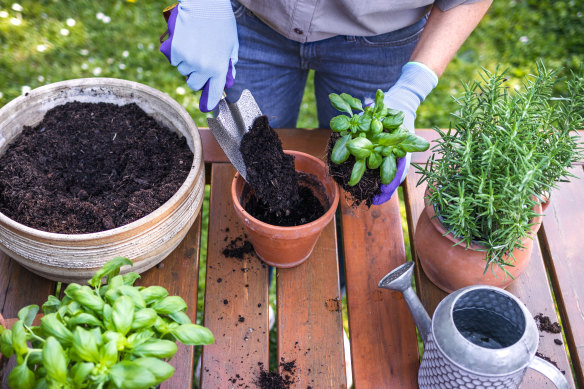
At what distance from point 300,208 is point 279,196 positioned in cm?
12

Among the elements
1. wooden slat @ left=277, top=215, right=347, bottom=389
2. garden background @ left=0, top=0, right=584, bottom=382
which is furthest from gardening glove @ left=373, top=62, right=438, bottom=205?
garden background @ left=0, top=0, right=584, bottom=382

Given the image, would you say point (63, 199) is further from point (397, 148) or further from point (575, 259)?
point (575, 259)

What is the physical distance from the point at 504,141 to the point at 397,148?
22cm

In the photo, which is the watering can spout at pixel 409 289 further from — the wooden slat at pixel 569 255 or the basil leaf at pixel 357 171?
the wooden slat at pixel 569 255

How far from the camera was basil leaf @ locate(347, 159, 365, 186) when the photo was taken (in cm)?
106

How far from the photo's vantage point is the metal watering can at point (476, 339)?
875 mm

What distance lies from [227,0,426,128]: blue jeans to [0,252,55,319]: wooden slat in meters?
0.78

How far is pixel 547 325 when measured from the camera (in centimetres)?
121

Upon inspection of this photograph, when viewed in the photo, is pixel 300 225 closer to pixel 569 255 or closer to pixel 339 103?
pixel 339 103

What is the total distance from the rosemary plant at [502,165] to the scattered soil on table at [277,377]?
50 cm

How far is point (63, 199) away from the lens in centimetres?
118

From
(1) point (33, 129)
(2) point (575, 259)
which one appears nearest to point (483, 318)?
(2) point (575, 259)

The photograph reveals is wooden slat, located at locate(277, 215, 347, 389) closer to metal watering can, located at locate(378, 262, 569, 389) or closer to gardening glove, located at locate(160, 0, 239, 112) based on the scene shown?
metal watering can, located at locate(378, 262, 569, 389)

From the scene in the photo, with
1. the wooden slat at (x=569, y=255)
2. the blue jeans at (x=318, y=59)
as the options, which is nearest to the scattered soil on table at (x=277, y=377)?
the wooden slat at (x=569, y=255)
